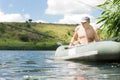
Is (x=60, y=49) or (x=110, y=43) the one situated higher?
(x=60, y=49)

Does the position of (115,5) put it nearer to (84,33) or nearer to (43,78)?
(84,33)

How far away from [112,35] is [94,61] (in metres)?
2.29

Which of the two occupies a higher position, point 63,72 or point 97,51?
point 97,51

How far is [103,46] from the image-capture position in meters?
17.1

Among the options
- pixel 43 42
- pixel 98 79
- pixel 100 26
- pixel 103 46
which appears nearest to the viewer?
pixel 98 79

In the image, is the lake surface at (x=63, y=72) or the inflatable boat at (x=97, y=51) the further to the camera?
the inflatable boat at (x=97, y=51)

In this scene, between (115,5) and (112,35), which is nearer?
(115,5)

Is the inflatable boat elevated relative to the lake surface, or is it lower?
elevated

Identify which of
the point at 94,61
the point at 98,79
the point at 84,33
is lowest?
the point at 98,79

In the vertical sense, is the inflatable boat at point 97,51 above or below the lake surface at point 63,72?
above

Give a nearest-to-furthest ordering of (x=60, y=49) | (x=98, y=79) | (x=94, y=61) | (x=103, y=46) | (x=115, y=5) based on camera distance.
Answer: (x=98, y=79), (x=115, y=5), (x=103, y=46), (x=94, y=61), (x=60, y=49)

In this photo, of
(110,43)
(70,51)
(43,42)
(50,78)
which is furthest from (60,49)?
(43,42)

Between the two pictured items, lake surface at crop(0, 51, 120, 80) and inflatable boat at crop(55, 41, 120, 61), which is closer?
lake surface at crop(0, 51, 120, 80)

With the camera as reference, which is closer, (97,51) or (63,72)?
(63,72)
